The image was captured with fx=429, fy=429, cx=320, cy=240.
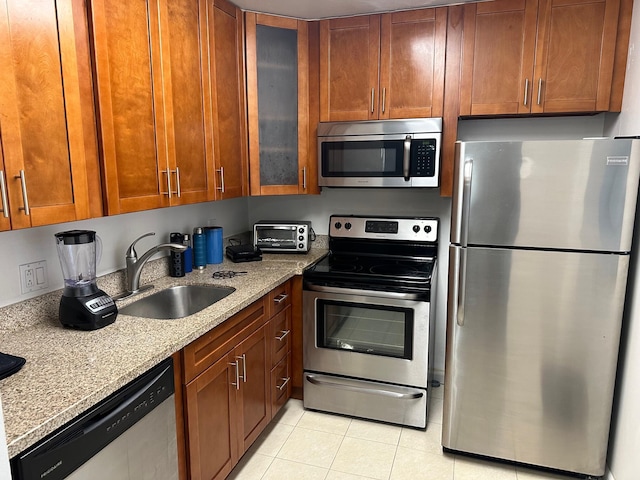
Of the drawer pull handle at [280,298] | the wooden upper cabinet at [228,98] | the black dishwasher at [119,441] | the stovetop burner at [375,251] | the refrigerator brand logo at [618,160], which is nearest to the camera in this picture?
the black dishwasher at [119,441]

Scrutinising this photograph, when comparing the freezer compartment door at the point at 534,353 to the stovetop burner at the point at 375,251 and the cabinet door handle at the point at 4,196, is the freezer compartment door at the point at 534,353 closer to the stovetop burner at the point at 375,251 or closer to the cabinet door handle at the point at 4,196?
the stovetop burner at the point at 375,251

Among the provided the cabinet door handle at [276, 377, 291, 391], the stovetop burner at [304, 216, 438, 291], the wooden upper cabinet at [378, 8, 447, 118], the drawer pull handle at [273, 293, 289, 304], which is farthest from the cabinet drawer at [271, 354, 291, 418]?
the wooden upper cabinet at [378, 8, 447, 118]

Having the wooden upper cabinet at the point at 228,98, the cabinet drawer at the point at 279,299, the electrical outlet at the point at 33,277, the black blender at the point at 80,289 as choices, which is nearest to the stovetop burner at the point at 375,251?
the cabinet drawer at the point at 279,299

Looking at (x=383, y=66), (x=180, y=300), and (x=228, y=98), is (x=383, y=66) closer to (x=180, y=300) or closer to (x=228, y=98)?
(x=228, y=98)

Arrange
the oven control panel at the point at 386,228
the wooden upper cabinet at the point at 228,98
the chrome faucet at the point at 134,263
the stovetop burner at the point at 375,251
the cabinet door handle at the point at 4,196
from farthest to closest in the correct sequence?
the oven control panel at the point at 386,228 → the stovetop burner at the point at 375,251 → the wooden upper cabinet at the point at 228,98 → the chrome faucet at the point at 134,263 → the cabinet door handle at the point at 4,196

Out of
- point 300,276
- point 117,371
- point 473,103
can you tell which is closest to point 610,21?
point 473,103

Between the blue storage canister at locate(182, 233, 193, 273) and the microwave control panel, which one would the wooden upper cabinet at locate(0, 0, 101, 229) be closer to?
the blue storage canister at locate(182, 233, 193, 273)

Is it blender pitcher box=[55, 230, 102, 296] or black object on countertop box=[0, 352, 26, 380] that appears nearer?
black object on countertop box=[0, 352, 26, 380]

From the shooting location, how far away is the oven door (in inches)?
92.0

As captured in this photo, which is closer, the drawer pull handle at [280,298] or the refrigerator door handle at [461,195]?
the refrigerator door handle at [461,195]

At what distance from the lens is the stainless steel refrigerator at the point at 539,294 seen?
1835 millimetres

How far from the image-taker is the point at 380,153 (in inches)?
99.6

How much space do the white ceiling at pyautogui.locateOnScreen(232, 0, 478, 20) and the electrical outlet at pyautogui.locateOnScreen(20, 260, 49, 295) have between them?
1.67m

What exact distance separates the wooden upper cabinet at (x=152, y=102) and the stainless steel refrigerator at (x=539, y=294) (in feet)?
4.13
